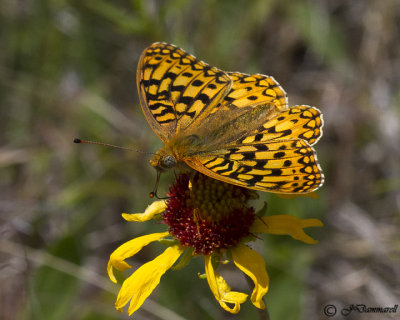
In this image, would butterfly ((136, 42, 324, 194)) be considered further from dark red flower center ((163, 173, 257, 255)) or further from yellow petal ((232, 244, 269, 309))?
yellow petal ((232, 244, 269, 309))

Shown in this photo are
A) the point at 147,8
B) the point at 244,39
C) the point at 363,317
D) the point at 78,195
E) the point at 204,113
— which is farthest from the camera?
the point at 244,39

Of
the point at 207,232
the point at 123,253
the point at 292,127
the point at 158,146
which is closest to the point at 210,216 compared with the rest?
the point at 207,232

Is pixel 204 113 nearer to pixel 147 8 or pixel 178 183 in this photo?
pixel 178 183

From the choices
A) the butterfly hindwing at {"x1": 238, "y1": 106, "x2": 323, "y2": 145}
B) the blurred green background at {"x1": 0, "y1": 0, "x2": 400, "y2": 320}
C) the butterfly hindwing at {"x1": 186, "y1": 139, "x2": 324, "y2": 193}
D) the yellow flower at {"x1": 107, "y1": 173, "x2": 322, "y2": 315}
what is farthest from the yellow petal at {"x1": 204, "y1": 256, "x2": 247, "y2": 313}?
the blurred green background at {"x1": 0, "y1": 0, "x2": 400, "y2": 320}

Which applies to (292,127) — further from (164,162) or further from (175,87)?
(175,87)

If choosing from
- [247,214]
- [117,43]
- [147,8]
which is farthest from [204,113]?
[117,43]
